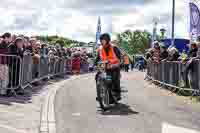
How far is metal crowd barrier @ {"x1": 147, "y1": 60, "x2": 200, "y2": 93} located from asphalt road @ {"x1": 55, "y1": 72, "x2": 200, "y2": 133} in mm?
674

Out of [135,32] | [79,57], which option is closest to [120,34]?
[135,32]

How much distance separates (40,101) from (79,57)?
2032 centimetres

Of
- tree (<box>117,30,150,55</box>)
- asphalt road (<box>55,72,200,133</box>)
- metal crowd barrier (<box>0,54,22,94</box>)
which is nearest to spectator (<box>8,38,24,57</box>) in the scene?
metal crowd barrier (<box>0,54,22,94</box>)

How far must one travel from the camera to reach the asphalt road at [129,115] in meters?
8.89

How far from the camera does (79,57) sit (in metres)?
33.3

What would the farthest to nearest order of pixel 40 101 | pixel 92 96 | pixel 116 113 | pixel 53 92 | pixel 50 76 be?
pixel 50 76, pixel 53 92, pixel 92 96, pixel 40 101, pixel 116 113

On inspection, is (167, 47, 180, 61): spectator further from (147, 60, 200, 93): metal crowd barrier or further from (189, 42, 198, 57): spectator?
(189, 42, 198, 57): spectator

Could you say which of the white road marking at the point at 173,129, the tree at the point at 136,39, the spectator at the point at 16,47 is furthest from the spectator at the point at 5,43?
the tree at the point at 136,39

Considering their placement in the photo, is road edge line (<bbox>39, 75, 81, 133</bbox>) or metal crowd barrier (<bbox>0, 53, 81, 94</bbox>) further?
metal crowd barrier (<bbox>0, 53, 81, 94</bbox>)

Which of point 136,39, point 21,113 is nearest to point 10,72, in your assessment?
point 21,113

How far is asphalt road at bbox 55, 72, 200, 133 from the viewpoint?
8891 mm

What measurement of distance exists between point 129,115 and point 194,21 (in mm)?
8155

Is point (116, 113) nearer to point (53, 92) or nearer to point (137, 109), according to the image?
point (137, 109)

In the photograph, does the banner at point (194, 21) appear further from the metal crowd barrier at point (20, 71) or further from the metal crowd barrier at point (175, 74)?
the metal crowd barrier at point (20, 71)
